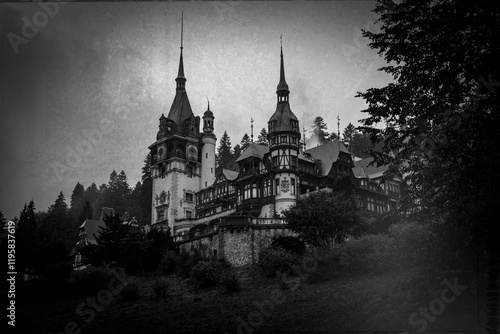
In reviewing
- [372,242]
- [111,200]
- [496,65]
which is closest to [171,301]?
[372,242]

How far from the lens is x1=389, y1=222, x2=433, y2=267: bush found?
22.5 meters

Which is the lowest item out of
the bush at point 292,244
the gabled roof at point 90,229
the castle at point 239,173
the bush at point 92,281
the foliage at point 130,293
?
the foliage at point 130,293

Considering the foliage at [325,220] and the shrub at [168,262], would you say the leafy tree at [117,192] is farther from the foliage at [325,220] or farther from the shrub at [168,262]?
the foliage at [325,220]

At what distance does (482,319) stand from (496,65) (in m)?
9.17

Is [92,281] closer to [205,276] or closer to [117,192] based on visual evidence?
[205,276]

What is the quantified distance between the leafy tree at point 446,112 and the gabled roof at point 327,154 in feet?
116

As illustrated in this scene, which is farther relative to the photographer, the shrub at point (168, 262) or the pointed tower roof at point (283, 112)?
the pointed tower roof at point (283, 112)

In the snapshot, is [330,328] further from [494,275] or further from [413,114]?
[413,114]

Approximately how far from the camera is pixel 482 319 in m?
20.4

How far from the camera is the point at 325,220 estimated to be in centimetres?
3981

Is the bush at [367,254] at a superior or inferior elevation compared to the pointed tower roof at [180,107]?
inferior

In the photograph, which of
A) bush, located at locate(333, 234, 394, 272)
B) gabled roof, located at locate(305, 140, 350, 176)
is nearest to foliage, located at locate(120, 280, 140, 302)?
bush, located at locate(333, 234, 394, 272)

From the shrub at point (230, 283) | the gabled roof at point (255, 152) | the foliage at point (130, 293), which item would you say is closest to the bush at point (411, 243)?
the shrub at point (230, 283)

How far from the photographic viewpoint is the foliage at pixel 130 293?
3609 cm
